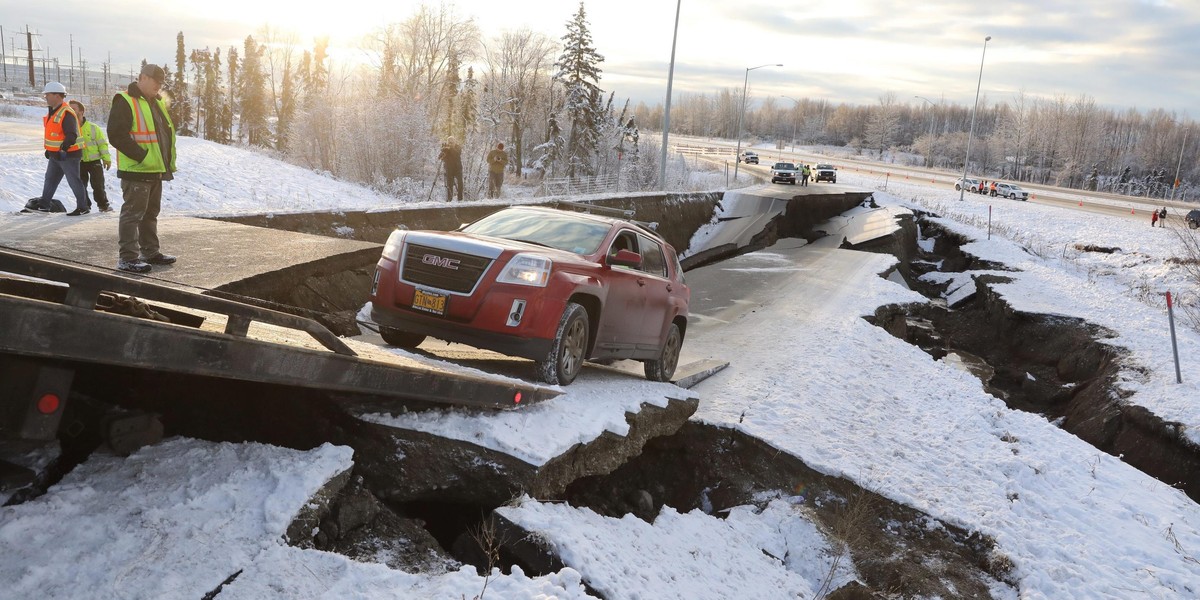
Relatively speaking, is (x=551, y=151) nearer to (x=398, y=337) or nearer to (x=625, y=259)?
(x=625, y=259)

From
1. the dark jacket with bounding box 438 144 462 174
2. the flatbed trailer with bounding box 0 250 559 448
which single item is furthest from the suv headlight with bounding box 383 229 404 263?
the dark jacket with bounding box 438 144 462 174

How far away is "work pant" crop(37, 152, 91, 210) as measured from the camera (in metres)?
10.5

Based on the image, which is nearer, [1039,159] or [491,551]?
[491,551]

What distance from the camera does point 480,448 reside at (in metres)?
5.43

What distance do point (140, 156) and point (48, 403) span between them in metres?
3.84

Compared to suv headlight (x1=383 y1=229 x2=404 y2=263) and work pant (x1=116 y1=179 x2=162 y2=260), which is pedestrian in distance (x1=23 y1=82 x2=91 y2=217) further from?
suv headlight (x1=383 y1=229 x2=404 y2=263)

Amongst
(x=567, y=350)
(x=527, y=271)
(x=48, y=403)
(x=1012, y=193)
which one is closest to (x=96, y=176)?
(x=527, y=271)

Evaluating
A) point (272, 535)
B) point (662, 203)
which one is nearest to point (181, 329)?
point (272, 535)

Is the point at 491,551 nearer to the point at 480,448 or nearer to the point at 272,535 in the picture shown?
the point at 480,448

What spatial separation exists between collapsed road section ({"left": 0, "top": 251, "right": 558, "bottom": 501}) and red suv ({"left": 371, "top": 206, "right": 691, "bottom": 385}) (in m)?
1.19

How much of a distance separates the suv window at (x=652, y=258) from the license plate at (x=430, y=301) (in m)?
2.80

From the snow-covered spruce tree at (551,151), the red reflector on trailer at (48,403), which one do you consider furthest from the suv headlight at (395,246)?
the snow-covered spruce tree at (551,151)

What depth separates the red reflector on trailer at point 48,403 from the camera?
11.8 feet

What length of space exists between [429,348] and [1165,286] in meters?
28.4
